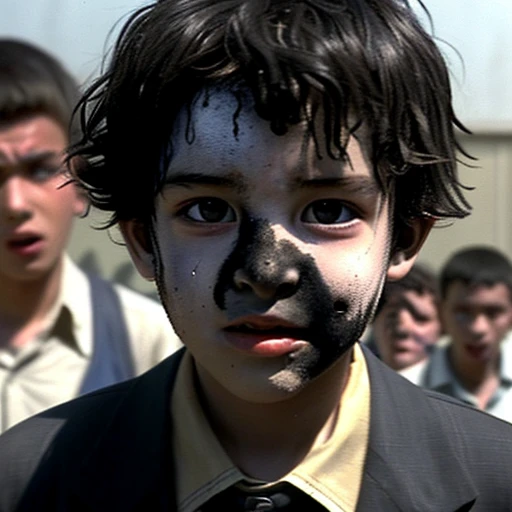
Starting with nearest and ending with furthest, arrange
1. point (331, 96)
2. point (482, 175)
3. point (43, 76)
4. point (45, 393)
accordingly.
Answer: point (331, 96)
point (45, 393)
point (43, 76)
point (482, 175)

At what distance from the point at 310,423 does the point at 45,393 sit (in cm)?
120

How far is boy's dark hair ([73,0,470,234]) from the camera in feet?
6.56

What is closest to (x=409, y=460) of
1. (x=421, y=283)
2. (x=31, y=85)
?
(x=31, y=85)

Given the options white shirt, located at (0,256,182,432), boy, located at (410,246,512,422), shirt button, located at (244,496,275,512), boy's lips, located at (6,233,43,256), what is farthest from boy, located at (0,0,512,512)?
boy, located at (410,246,512,422)

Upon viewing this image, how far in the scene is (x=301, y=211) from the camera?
203 centimetres

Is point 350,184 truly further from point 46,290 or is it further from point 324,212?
point 46,290

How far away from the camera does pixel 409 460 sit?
2.17 m

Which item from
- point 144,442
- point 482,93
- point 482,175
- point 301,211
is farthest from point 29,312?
point 482,175

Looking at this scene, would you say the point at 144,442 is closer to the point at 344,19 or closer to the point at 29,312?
the point at 344,19

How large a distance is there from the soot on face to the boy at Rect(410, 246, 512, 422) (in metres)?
2.66

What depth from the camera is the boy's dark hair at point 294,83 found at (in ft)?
6.56

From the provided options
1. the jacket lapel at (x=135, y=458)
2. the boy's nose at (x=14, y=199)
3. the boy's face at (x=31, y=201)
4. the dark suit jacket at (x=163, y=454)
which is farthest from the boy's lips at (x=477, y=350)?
the jacket lapel at (x=135, y=458)

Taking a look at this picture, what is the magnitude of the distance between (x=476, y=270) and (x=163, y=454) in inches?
140

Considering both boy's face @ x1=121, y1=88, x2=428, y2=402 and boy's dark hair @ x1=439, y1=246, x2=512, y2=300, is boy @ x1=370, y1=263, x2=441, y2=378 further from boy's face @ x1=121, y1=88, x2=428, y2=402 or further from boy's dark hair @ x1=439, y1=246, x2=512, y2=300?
boy's face @ x1=121, y1=88, x2=428, y2=402
